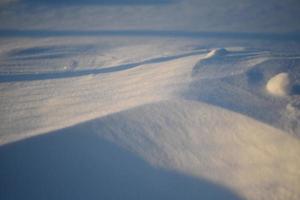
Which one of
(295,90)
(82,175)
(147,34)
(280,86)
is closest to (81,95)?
(82,175)

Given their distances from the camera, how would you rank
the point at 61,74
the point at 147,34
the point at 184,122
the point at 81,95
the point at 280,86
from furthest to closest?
the point at 147,34
the point at 61,74
the point at 81,95
the point at 280,86
the point at 184,122

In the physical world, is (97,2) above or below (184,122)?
above

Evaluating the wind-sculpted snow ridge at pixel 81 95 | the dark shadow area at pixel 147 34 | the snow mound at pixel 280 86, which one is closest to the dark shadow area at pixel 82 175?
the wind-sculpted snow ridge at pixel 81 95

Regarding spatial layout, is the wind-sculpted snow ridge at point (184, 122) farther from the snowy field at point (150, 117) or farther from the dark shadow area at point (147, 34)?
the dark shadow area at point (147, 34)

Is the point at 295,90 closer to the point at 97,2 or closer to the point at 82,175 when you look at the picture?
the point at 82,175

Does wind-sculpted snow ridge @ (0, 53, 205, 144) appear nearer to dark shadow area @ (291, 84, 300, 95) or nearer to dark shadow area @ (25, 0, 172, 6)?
dark shadow area @ (291, 84, 300, 95)

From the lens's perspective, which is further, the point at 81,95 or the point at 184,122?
the point at 81,95

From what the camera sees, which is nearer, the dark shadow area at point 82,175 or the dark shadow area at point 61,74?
the dark shadow area at point 82,175

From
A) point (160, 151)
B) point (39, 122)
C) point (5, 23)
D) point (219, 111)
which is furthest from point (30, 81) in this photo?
point (5, 23)
